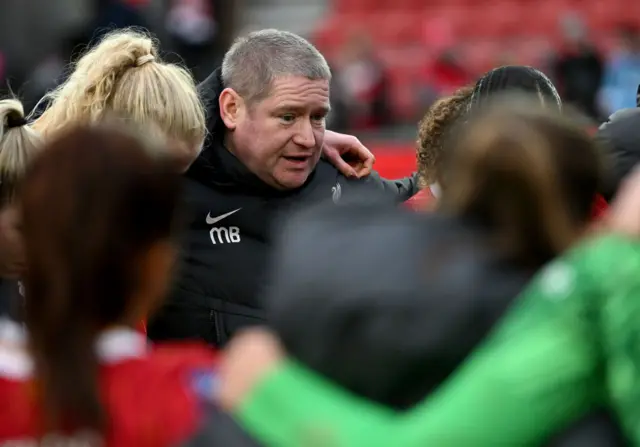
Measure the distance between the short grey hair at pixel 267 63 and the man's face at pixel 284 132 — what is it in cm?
2

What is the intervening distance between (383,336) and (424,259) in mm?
124

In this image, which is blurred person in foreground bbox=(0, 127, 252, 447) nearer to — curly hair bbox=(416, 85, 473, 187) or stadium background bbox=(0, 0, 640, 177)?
curly hair bbox=(416, 85, 473, 187)

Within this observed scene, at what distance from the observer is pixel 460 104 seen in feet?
12.0

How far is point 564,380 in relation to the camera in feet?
5.74

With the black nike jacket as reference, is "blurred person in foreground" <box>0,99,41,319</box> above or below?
above

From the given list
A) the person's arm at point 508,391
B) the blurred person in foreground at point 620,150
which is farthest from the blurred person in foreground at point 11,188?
the blurred person in foreground at point 620,150

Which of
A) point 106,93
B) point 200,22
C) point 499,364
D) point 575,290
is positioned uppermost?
point 575,290

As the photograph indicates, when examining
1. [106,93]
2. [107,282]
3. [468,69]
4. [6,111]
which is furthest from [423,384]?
[468,69]

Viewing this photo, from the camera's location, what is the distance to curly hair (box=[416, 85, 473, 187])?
142 inches

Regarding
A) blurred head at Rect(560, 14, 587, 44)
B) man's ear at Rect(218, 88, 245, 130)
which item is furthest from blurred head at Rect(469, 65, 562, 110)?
blurred head at Rect(560, 14, 587, 44)

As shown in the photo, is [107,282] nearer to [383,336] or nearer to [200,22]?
[383,336]

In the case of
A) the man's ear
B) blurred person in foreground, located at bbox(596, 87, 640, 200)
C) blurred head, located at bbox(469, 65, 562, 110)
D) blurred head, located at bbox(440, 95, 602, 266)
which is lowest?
the man's ear

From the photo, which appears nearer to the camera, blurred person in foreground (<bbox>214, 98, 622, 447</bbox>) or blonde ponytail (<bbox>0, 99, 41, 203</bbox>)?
blurred person in foreground (<bbox>214, 98, 622, 447</bbox>)

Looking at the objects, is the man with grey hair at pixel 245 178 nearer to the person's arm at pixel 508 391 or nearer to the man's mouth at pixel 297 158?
the man's mouth at pixel 297 158
